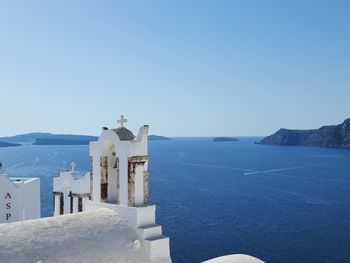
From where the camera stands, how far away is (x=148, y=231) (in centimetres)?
1237

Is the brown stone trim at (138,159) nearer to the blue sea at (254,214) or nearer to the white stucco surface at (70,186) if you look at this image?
the white stucco surface at (70,186)

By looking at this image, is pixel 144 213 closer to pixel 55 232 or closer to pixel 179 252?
pixel 55 232

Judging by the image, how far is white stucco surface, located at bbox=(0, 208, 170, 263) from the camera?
1013 cm

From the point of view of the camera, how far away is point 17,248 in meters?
10.1

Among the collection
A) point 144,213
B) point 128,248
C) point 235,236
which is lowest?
point 235,236

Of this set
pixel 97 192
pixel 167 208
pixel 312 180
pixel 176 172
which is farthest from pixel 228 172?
pixel 97 192

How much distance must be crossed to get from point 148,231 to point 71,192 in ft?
18.1

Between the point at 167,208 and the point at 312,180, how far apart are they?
164ft

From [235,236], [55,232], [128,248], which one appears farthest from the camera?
[235,236]

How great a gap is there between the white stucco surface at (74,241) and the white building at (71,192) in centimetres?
353

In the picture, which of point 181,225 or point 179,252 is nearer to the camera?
point 179,252

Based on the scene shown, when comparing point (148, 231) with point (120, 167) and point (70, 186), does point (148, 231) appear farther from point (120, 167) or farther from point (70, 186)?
point (70, 186)

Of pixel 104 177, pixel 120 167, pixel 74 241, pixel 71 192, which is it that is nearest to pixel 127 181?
pixel 120 167

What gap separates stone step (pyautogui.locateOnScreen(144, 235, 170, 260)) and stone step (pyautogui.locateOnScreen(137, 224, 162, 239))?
106 mm
